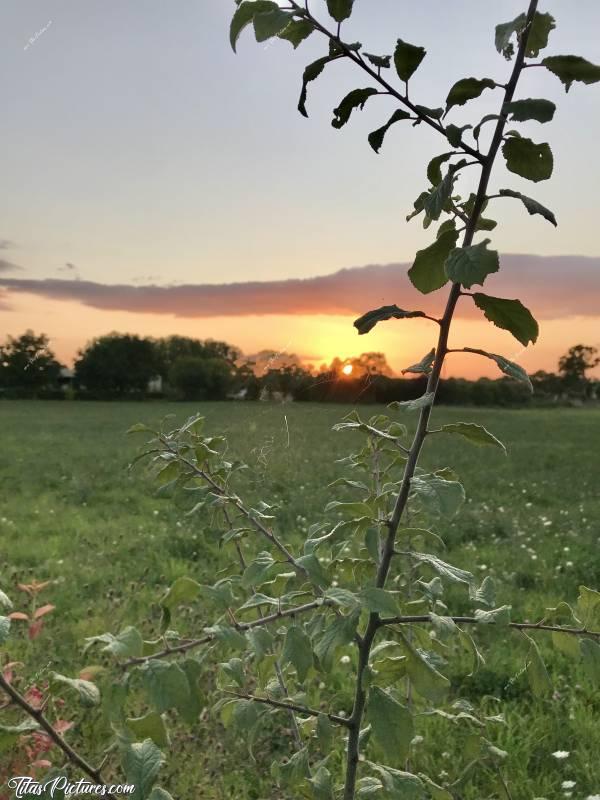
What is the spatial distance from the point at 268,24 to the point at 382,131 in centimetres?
27

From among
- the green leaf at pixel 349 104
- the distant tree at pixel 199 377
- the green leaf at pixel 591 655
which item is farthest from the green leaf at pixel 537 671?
the distant tree at pixel 199 377

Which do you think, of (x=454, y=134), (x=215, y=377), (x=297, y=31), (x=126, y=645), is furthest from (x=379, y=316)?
(x=215, y=377)

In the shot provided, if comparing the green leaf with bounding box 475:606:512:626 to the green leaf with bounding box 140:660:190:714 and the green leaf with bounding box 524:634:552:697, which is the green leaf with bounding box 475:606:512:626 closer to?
the green leaf with bounding box 524:634:552:697

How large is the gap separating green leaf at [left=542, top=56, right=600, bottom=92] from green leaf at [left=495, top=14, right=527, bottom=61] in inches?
3.7

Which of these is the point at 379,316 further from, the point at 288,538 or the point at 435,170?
the point at 288,538

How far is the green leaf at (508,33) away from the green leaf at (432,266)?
0.37 metres

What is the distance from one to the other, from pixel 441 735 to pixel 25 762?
192 centimetres

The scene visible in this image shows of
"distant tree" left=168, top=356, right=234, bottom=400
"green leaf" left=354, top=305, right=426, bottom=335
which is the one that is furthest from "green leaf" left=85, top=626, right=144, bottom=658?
"distant tree" left=168, top=356, right=234, bottom=400

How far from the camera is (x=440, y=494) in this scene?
121 centimetres

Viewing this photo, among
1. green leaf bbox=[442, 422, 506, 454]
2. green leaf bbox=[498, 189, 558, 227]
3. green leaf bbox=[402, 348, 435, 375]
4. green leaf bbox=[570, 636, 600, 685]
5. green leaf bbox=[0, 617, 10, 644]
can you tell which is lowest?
green leaf bbox=[570, 636, 600, 685]

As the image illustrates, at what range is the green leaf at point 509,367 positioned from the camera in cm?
121

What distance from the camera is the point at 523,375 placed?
121cm

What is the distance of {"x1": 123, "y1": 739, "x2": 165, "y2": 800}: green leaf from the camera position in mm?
1146

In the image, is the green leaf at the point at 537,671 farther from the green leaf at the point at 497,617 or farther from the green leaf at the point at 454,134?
the green leaf at the point at 454,134
